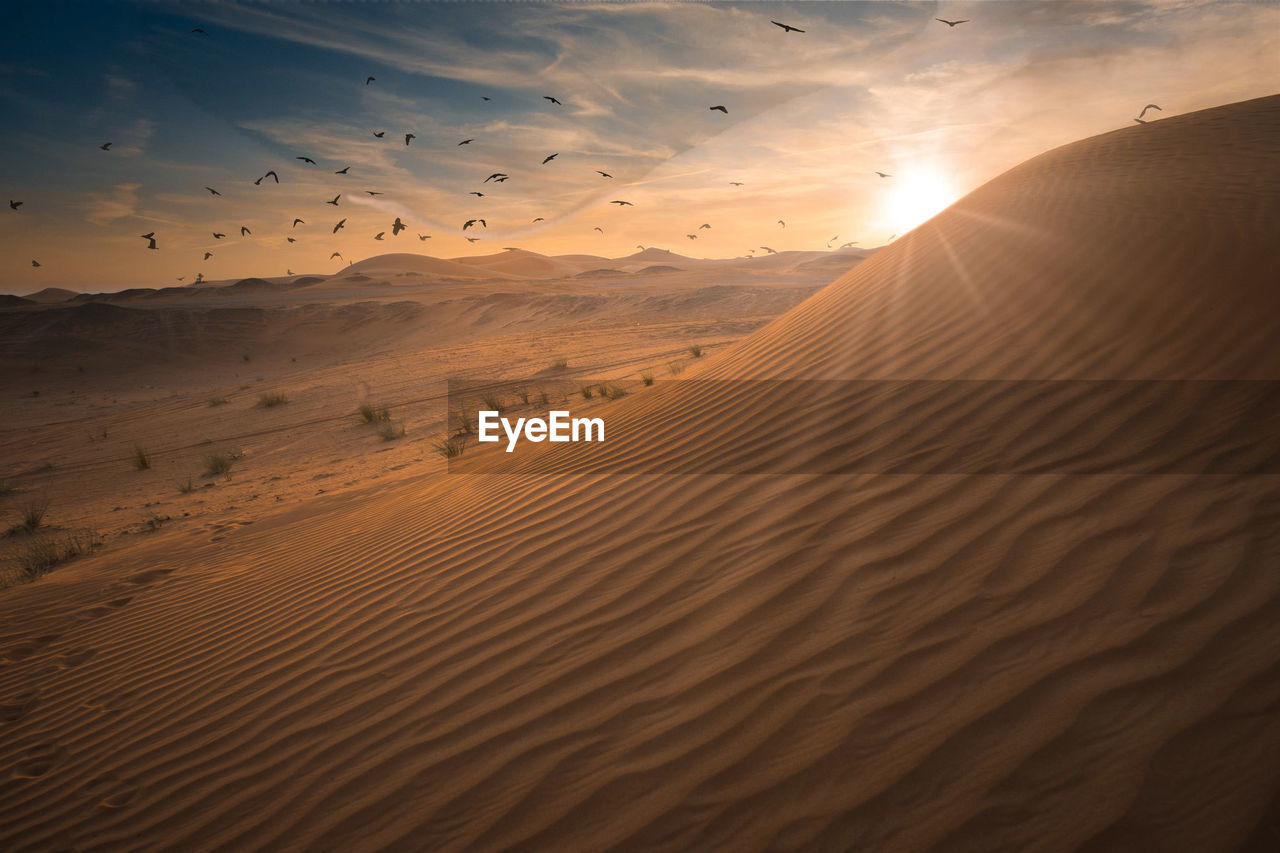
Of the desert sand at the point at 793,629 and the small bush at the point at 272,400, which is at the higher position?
the small bush at the point at 272,400

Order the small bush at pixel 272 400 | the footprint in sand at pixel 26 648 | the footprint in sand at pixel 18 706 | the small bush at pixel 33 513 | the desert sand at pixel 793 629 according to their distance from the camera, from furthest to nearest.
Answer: the small bush at pixel 272 400
the small bush at pixel 33 513
the footprint in sand at pixel 26 648
the footprint in sand at pixel 18 706
the desert sand at pixel 793 629

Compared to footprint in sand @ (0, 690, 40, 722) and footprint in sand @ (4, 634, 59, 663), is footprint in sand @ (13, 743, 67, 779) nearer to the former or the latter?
footprint in sand @ (0, 690, 40, 722)

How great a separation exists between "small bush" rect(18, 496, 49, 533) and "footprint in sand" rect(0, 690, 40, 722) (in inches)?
183

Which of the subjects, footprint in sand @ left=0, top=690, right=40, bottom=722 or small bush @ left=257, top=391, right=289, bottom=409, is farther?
small bush @ left=257, top=391, right=289, bottom=409

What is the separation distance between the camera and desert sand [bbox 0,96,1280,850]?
159cm

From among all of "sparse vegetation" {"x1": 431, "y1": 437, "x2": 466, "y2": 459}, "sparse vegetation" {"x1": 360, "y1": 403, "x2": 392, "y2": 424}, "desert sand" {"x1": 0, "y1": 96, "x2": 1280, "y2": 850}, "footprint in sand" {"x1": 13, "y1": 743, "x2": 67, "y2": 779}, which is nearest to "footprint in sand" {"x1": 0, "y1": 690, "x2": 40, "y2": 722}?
"desert sand" {"x1": 0, "y1": 96, "x2": 1280, "y2": 850}

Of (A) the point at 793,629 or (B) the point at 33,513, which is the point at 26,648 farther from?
(A) the point at 793,629

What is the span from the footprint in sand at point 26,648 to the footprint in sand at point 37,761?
131cm

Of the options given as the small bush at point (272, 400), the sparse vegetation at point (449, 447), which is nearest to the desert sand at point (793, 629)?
the sparse vegetation at point (449, 447)

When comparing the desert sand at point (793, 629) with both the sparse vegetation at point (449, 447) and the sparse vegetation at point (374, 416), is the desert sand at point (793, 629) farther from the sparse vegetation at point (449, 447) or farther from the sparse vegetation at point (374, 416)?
the sparse vegetation at point (374, 416)

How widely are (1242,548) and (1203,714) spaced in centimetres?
77

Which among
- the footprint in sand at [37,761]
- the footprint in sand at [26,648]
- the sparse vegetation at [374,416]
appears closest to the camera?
the footprint in sand at [37,761]

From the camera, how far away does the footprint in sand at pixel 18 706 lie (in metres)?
3.13

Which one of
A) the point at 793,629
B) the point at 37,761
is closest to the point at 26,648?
the point at 37,761
